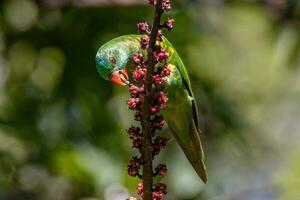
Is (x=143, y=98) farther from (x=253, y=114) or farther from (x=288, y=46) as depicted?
(x=253, y=114)

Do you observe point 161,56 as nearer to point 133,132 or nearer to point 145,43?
point 145,43

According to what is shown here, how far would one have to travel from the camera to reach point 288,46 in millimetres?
4223

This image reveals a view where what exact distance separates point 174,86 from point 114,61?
0.23 metres

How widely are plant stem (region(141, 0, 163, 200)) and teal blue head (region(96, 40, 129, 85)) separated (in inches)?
30.9

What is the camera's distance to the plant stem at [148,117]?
1.80 m

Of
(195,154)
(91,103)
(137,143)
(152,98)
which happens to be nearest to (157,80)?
(152,98)

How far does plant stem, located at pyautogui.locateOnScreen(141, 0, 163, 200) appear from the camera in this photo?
180 cm

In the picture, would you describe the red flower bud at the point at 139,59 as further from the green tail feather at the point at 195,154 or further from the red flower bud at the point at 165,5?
the green tail feather at the point at 195,154

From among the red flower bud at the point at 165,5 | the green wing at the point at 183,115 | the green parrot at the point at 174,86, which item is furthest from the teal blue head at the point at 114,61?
the red flower bud at the point at 165,5

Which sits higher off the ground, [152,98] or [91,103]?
[91,103]

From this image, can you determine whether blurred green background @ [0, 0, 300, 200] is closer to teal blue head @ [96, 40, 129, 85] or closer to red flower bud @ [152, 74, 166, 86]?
teal blue head @ [96, 40, 129, 85]

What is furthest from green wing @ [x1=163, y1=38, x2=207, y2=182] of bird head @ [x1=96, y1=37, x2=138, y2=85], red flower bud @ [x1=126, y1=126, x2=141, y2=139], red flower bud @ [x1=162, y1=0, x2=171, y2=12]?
red flower bud @ [x1=162, y1=0, x2=171, y2=12]

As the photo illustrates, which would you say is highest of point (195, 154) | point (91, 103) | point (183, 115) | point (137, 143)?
point (91, 103)

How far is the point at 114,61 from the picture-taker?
2721 mm
